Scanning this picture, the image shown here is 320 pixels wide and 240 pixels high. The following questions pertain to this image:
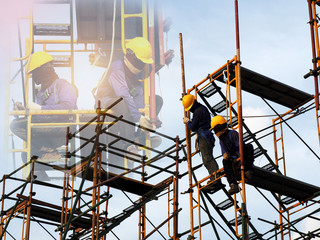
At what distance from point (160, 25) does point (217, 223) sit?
1965 inches

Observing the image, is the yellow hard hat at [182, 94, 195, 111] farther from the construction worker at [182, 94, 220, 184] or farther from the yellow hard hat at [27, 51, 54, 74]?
the yellow hard hat at [27, 51, 54, 74]

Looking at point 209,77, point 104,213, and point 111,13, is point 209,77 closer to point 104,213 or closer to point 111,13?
point 104,213

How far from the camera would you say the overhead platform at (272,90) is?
1994cm

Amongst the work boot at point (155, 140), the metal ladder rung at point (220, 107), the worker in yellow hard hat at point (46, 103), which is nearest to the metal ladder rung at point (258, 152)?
the metal ladder rung at point (220, 107)

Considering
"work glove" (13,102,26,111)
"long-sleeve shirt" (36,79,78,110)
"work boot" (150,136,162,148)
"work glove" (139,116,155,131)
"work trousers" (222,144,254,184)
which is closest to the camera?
"work trousers" (222,144,254,184)

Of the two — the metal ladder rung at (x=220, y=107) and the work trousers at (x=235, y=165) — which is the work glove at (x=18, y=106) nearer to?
the metal ladder rung at (x=220, y=107)

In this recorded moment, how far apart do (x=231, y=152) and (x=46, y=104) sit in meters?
38.0


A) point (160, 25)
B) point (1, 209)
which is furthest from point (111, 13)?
point (1, 209)

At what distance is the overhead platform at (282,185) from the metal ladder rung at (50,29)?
41890 millimetres

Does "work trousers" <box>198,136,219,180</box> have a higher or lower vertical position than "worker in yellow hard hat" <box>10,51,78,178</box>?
lower

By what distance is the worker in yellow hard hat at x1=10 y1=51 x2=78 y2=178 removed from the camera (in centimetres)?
5128

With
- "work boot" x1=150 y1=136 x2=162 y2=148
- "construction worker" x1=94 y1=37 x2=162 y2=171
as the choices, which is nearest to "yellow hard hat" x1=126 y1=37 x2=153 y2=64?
"construction worker" x1=94 y1=37 x2=162 y2=171

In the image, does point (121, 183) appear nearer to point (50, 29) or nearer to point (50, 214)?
point (50, 214)

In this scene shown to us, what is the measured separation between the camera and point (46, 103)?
180 feet
